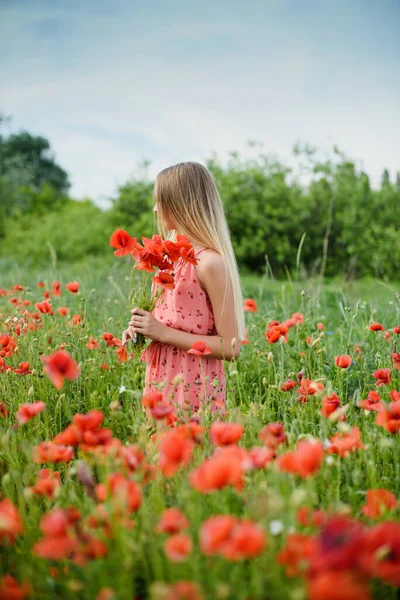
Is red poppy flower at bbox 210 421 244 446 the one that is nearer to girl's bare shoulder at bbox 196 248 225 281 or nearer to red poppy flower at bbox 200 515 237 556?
red poppy flower at bbox 200 515 237 556

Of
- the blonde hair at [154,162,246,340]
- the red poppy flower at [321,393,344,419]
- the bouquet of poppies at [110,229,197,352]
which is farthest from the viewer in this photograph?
the blonde hair at [154,162,246,340]

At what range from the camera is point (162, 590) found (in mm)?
822

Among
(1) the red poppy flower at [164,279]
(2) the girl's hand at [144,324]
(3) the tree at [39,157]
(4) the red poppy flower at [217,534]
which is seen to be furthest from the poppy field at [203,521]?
(3) the tree at [39,157]

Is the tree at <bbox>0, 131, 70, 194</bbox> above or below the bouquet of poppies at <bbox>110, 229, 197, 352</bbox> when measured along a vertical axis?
above

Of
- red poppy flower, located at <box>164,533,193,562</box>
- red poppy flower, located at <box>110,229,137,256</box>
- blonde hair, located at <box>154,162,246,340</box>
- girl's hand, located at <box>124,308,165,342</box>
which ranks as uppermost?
blonde hair, located at <box>154,162,246,340</box>

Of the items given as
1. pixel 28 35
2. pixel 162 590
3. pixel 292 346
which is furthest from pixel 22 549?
pixel 28 35

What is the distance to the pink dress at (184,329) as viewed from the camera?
2.31m

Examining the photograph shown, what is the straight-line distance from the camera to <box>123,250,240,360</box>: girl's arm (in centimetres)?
221

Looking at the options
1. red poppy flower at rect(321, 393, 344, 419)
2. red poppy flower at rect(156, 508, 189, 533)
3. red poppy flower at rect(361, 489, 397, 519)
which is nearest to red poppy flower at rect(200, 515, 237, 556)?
red poppy flower at rect(156, 508, 189, 533)

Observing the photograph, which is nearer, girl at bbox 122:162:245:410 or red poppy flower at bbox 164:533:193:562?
red poppy flower at bbox 164:533:193:562

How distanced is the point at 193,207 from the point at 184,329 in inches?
22.4

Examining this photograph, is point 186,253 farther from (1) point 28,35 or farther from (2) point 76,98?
(2) point 76,98

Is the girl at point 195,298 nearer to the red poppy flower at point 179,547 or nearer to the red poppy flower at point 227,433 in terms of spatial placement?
the red poppy flower at point 227,433

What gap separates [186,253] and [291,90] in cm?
681
